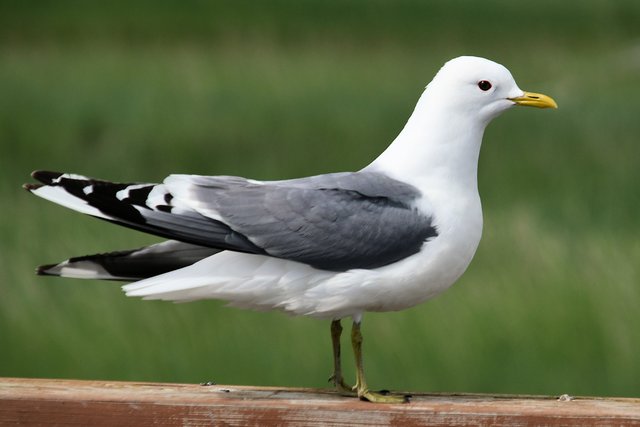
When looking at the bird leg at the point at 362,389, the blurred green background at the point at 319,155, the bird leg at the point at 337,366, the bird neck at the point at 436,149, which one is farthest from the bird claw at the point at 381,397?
the blurred green background at the point at 319,155

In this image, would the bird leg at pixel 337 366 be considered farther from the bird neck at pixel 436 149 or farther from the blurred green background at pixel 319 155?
the blurred green background at pixel 319 155

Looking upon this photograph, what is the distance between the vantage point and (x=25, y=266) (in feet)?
19.7

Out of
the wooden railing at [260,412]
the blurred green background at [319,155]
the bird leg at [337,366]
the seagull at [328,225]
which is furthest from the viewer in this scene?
the blurred green background at [319,155]

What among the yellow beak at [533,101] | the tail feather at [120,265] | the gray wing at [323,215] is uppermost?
the yellow beak at [533,101]

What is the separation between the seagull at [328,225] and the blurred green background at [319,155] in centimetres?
227

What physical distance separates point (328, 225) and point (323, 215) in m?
0.03

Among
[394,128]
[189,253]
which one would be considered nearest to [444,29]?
[394,128]

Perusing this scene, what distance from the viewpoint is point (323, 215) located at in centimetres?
286

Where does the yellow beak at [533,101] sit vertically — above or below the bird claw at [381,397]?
above

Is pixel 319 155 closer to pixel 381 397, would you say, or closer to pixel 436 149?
pixel 436 149

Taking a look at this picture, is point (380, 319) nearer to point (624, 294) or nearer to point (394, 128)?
point (624, 294)

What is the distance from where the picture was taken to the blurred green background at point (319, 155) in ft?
17.2

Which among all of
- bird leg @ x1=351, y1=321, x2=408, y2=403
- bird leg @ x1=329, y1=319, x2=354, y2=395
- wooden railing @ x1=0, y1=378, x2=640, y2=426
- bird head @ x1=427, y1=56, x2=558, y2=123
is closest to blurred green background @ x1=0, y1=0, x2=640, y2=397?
bird leg @ x1=329, y1=319, x2=354, y2=395

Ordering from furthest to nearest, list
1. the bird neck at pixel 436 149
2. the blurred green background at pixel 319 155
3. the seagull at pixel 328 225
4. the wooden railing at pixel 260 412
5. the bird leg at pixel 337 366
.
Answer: the blurred green background at pixel 319 155, the bird leg at pixel 337 366, the bird neck at pixel 436 149, the seagull at pixel 328 225, the wooden railing at pixel 260 412
